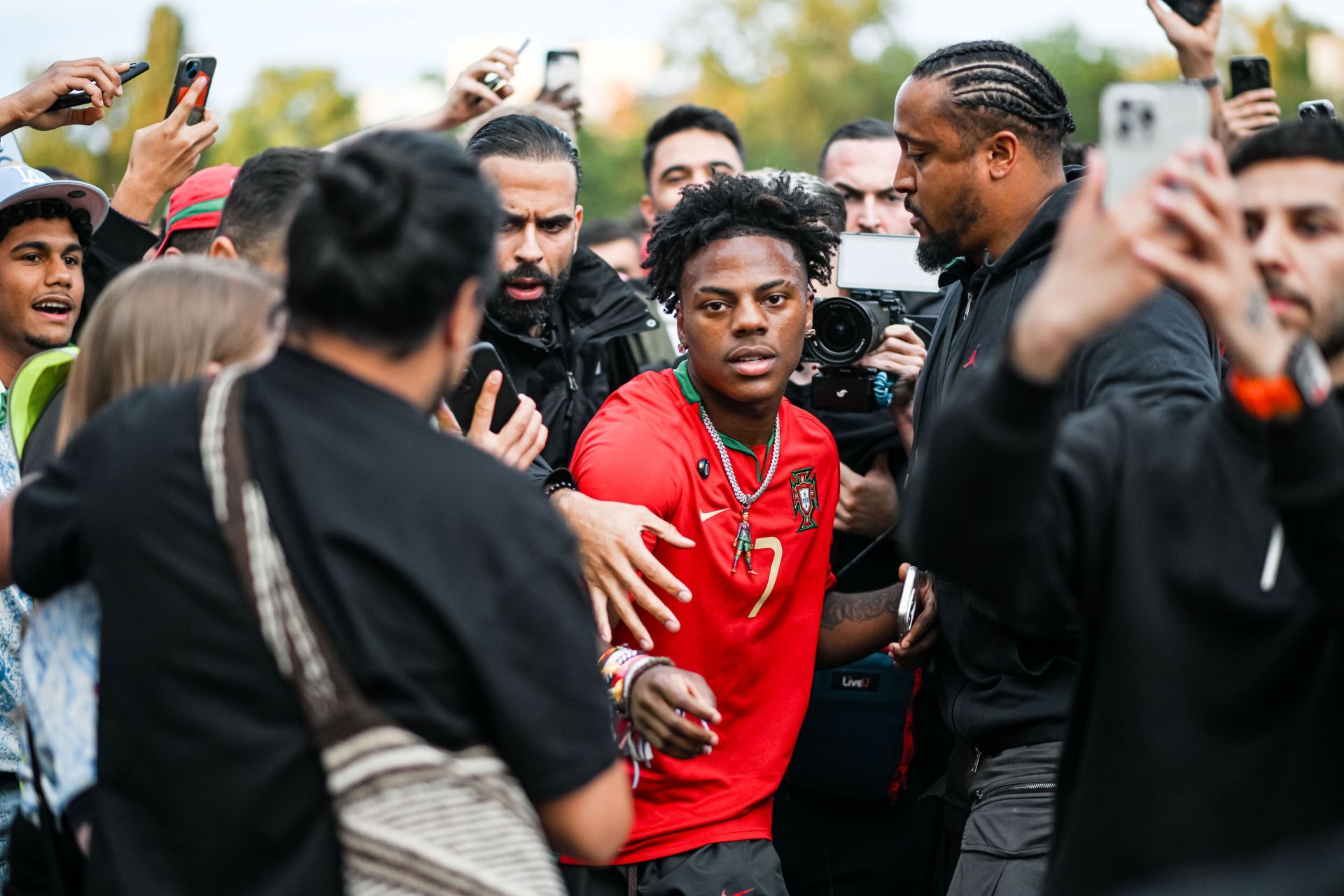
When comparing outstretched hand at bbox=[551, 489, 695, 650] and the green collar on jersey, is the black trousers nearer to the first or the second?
outstretched hand at bbox=[551, 489, 695, 650]

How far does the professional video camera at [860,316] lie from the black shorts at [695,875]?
4.47 ft

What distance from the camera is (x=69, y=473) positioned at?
6.57 ft

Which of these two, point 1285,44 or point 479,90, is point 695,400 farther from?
point 1285,44

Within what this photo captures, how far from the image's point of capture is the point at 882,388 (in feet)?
13.5

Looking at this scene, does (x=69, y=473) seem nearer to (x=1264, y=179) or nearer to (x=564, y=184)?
(x=1264, y=179)

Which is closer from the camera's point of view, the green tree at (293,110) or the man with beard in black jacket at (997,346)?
the man with beard in black jacket at (997,346)

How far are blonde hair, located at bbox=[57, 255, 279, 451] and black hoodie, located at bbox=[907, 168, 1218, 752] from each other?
53.4 inches

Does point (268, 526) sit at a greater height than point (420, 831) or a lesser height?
greater

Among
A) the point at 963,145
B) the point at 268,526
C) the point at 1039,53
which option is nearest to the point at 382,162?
the point at 268,526

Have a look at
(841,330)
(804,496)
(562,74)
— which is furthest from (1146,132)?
(562,74)

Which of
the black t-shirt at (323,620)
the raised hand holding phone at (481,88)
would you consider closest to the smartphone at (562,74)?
the raised hand holding phone at (481,88)

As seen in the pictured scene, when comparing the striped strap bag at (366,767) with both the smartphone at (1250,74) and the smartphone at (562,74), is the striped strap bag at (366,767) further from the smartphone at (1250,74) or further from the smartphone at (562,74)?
the smartphone at (562,74)

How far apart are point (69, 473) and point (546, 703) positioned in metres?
A: 0.79

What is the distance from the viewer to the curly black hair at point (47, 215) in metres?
3.96
